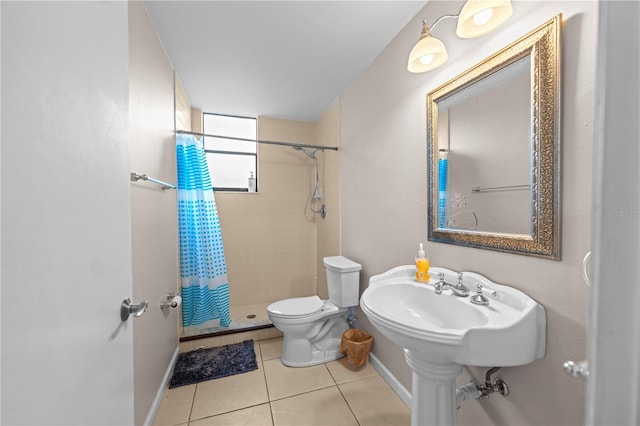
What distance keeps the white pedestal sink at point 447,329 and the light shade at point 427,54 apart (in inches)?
39.9

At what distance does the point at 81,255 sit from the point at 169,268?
148cm

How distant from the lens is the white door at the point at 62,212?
0.31 meters

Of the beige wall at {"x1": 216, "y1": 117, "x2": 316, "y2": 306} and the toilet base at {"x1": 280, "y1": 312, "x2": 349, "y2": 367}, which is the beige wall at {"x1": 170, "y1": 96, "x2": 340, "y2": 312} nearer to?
the beige wall at {"x1": 216, "y1": 117, "x2": 316, "y2": 306}

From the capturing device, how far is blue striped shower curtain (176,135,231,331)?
2020 millimetres

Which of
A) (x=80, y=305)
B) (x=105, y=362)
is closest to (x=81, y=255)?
(x=80, y=305)

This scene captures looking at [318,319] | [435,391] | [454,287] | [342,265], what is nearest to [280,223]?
[342,265]

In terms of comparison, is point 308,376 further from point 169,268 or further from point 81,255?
point 81,255

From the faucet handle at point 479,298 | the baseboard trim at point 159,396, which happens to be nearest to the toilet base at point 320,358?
the baseboard trim at point 159,396

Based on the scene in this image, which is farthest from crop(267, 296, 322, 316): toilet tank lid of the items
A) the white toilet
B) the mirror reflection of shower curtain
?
the mirror reflection of shower curtain

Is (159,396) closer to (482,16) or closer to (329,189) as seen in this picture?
(329,189)

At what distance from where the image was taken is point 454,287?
1063 millimetres

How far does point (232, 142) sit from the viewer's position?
110 inches

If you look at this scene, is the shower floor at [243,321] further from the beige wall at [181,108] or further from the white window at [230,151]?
the beige wall at [181,108]

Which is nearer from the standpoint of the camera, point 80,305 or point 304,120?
point 80,305
